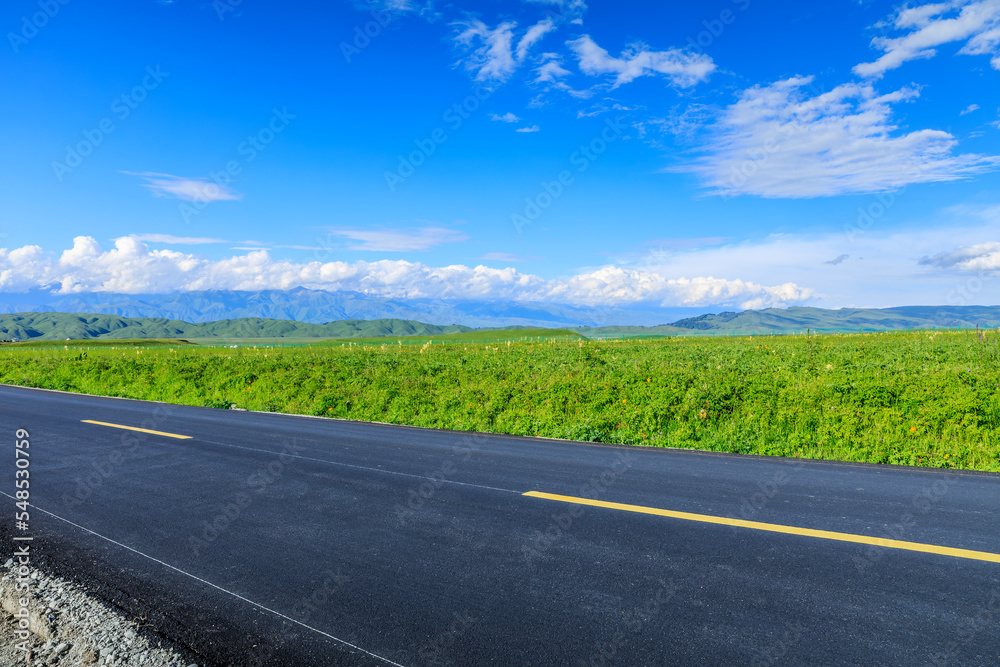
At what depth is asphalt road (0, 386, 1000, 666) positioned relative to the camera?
3.44 m

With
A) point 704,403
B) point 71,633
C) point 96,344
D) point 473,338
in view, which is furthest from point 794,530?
point 96,344

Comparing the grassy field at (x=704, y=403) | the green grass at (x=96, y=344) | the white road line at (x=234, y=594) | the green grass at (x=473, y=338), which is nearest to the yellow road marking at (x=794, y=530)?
the white road line at (x=234, y=594)

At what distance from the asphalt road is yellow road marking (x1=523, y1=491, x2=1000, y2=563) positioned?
0.33 feet

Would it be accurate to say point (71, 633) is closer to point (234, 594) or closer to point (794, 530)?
point (234, 594)

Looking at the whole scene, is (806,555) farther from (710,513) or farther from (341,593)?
(341,593)

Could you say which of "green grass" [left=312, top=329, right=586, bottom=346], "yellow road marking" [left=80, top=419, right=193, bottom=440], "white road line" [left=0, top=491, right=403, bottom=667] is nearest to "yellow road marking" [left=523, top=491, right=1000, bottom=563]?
"white road line" [left=0, top=491, right=403, bottom=667]

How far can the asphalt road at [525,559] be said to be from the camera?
135 inches

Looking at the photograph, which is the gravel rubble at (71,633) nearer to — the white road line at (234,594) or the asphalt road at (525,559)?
the asphalt road at (525,559)

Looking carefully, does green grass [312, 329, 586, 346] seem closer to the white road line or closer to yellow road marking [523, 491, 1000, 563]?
the white road line

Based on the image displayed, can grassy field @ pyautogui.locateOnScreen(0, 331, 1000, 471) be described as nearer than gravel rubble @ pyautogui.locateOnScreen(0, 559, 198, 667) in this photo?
No

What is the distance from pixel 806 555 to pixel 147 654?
4.96 meters

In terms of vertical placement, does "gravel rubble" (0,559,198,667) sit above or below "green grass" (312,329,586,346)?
above

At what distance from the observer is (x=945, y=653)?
3.19 meters

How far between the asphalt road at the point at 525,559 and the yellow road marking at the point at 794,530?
10cm
